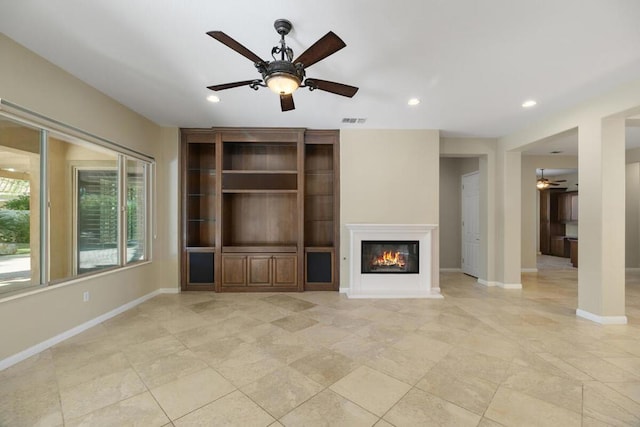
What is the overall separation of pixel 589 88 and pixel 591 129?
0.58m

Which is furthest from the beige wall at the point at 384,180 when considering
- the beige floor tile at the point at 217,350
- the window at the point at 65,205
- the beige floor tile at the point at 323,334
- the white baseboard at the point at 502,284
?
the window at the point at 65,205

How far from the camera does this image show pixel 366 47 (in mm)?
2473

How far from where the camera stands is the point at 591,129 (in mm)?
3508

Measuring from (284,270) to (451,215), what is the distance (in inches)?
179

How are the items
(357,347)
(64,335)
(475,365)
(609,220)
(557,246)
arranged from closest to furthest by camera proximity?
(475,365) → (357,347) → (64,335) → (609,220) → (557,246)

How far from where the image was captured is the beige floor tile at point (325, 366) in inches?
90.0

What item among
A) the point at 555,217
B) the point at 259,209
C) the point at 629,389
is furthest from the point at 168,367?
the point at 555,217

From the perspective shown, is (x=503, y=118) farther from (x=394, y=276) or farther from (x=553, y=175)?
(x=553, y=175)

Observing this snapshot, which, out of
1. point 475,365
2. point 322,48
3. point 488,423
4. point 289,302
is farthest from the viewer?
point 289,302

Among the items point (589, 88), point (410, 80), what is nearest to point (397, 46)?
point (410, 80)

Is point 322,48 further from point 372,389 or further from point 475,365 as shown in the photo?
point 475,365

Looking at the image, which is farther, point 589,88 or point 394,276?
point 394,276

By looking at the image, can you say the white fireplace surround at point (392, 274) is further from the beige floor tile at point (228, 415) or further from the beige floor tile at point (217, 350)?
the beige floor tile at point (228, 415)

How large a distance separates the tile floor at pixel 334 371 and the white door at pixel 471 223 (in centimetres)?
219
